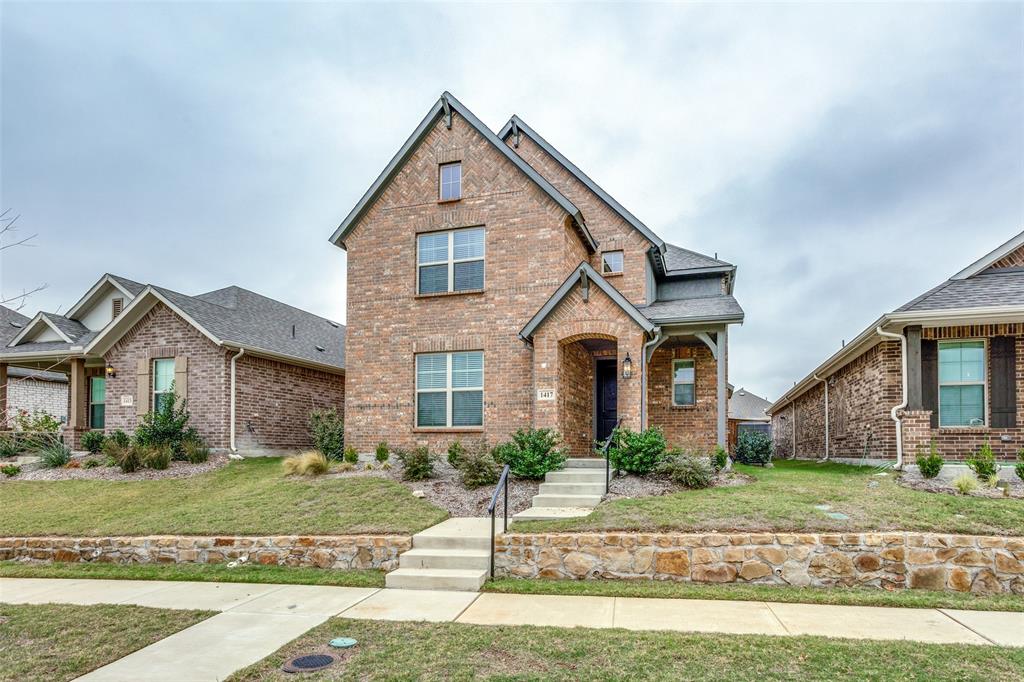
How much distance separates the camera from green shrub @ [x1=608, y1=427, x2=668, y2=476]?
10883 millimetres

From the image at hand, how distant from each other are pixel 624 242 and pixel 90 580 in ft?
41.3

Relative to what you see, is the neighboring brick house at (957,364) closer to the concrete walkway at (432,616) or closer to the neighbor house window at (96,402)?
the concrete walkway at (432,616)

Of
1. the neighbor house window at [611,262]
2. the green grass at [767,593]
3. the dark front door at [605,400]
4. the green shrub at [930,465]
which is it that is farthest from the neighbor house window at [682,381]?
the green grass at [767,593]

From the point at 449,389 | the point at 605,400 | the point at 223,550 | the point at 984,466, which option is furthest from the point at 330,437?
the point at 984,466

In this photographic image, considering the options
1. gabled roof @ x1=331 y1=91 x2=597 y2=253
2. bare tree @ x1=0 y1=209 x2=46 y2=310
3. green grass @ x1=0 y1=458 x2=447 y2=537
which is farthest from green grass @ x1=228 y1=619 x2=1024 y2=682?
gabled roof @ x1=331 y1=91 x2=597 y2=253

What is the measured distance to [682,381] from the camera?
15.6 m

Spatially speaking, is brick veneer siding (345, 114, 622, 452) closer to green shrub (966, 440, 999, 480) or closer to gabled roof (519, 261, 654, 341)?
gabled roof (519, 261, 654, 341)

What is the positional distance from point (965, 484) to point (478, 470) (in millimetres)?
7463

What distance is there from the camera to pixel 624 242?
1594 centimetres

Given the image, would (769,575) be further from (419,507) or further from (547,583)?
(419,507)

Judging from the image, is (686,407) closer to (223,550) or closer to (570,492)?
(570,492)

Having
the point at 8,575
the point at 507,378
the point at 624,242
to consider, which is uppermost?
the point at 624,242

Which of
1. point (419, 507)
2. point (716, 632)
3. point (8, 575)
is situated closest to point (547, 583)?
point (716, 632)

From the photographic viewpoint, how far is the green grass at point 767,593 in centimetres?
665
